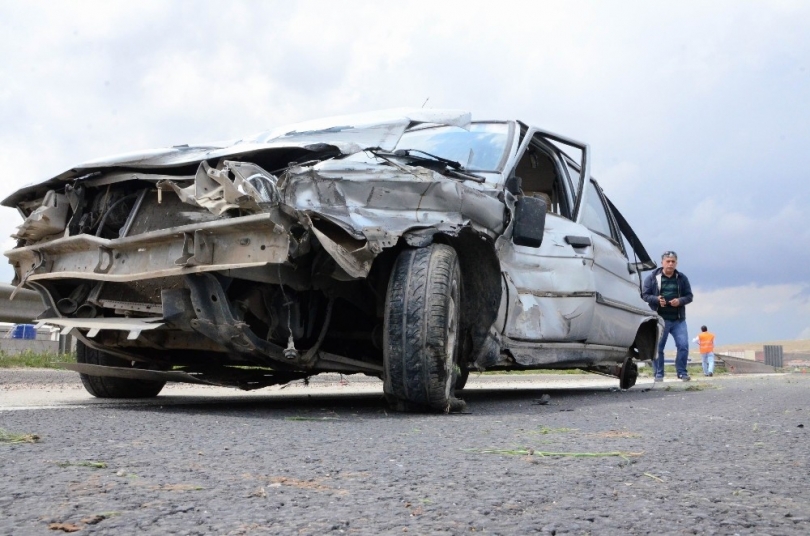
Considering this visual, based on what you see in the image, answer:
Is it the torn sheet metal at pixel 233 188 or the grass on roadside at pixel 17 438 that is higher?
the torn sheet metal at pixel 233 188

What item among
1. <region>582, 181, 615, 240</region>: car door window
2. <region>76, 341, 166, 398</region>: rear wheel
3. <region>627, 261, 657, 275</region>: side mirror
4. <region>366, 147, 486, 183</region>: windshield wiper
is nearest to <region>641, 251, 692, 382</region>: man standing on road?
<region>627, 261, 657, 275</region>: side mirror

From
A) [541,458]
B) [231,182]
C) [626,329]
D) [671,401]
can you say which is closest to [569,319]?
[671,401]

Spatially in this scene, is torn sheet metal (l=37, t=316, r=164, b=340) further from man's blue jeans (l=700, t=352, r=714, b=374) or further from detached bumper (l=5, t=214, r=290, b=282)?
man's blue jeans (l=700, t=352, r=714, b=374)

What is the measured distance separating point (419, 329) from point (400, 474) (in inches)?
68.7

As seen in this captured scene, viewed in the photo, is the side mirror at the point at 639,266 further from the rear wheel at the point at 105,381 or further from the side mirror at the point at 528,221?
the rear wheel at the point at 105,381

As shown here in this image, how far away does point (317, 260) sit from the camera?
168 inches

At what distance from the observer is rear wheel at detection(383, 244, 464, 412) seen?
4.14m

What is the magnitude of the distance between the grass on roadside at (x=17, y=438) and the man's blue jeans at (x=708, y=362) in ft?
45.5

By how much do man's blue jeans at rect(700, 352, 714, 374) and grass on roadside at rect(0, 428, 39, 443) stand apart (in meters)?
13.9

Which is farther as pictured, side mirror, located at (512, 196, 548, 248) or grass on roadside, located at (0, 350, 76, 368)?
grass on roadside, located at (0, 350, 76, 368)

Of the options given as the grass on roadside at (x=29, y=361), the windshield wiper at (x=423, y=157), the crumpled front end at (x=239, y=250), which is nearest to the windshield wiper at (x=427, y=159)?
the windshield wiper at (x=423, y=157)

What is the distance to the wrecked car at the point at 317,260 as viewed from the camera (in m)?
4.14

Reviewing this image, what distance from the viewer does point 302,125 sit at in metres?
5.55

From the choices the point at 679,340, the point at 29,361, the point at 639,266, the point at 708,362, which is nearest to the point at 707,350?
the point at 708,362
